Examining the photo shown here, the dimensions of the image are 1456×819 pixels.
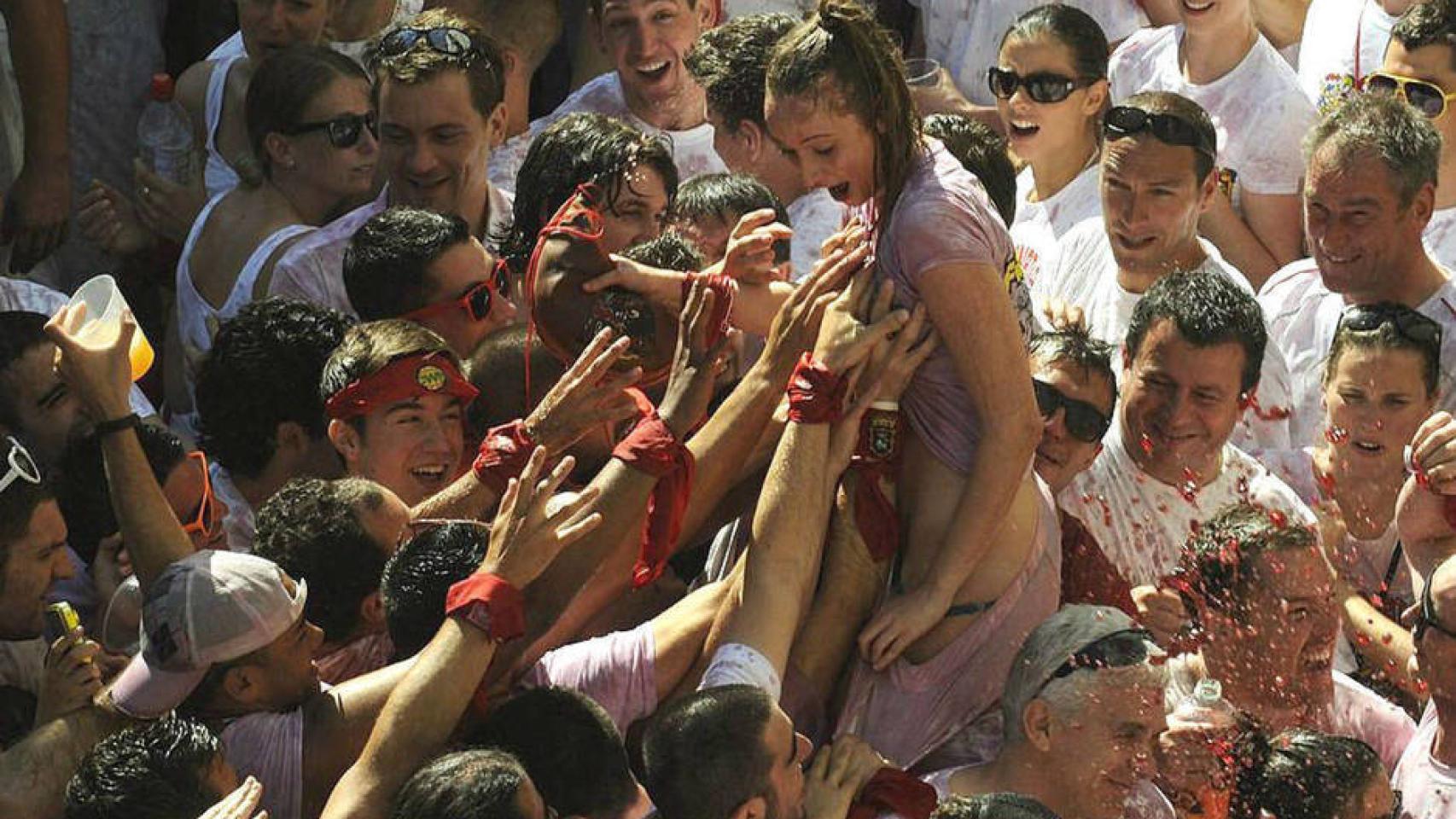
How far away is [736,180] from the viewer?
6.93m

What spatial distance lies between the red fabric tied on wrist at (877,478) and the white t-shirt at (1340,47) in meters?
3.12

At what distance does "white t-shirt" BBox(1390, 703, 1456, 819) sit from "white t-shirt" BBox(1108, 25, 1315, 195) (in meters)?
2.46

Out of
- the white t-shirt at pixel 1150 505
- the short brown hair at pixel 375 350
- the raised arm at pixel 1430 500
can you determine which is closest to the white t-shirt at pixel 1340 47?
the white t-shirt at pixel 1150 505

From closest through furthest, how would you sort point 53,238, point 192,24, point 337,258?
point 337,258 < point 53,238 < point 192,24

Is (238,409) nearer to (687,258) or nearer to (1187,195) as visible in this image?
(687,258)

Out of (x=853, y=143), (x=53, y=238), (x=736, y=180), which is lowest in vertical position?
(x=53, y=238)

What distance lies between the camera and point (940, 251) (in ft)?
17.9

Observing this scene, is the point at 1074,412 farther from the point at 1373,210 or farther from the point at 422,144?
the point at 422,144

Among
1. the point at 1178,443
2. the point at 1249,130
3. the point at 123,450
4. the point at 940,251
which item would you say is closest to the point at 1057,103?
the point at 1249,130

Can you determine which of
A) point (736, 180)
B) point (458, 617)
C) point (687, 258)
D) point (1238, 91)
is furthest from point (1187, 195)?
point (458, 617)

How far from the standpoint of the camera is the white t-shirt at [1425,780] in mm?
5992

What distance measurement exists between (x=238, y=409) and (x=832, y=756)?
1.98 metres

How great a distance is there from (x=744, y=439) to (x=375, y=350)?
100 centimetres

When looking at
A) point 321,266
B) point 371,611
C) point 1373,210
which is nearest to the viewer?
point 371,611
